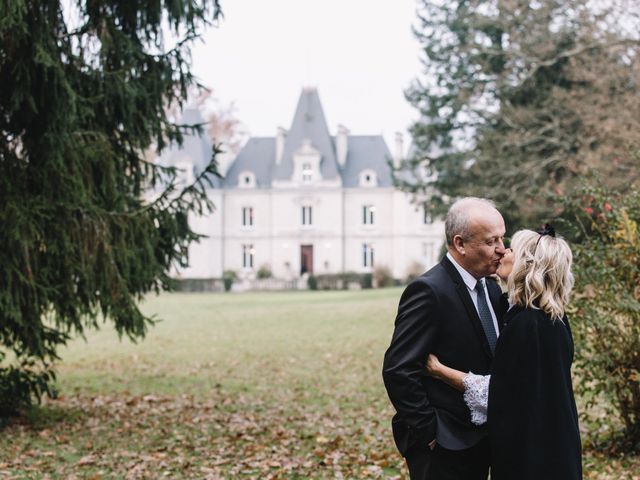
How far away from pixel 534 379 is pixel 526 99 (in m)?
24.1

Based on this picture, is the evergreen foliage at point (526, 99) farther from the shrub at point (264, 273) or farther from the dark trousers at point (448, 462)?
the shrub at point (264, 273)

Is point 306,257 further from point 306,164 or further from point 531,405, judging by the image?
point 531,405

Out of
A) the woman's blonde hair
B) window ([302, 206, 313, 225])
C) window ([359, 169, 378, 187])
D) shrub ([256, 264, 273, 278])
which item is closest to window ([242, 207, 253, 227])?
window ([302, 206, 313, 225])

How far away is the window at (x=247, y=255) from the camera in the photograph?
184 ft

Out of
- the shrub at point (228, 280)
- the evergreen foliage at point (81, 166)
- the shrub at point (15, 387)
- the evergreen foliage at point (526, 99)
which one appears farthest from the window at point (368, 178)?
the shrub at point (15, 387)

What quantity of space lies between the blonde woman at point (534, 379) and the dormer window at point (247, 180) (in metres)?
53.4

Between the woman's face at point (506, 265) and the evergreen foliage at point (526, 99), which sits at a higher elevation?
the evergreen foliage at point (526, 99)

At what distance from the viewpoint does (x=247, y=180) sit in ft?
185

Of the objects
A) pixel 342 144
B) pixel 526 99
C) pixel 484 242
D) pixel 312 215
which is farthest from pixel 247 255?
pixel 484 242

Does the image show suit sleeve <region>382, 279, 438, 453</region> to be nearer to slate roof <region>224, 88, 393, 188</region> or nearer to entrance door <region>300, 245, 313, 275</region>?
slate roof <region>224, 88, 393, 188</region>

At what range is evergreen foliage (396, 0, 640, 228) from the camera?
17859 millimetres

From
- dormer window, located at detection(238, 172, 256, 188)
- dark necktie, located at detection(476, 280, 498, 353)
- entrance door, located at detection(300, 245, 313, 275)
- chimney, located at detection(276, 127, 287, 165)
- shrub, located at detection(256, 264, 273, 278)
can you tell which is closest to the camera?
dark necktie, located at detection(476, 280, 498, 353)

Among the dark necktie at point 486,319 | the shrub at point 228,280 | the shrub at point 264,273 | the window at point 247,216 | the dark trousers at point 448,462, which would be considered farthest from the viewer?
the window at point 247,216

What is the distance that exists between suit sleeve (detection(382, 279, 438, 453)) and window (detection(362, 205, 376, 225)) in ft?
171
